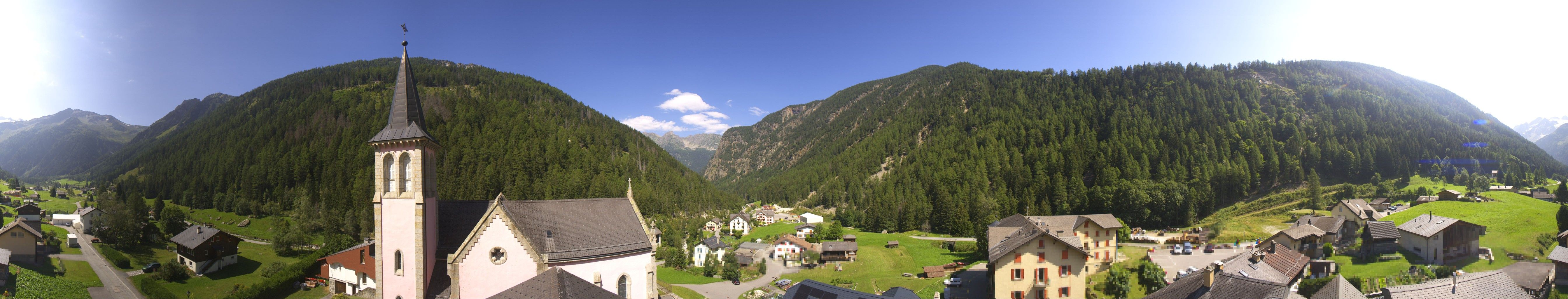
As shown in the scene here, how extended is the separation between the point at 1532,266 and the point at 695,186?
10845cm

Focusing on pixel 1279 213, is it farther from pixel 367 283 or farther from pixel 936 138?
pixel 367 283

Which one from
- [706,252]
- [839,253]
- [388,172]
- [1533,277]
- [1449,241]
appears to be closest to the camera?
[388,172]

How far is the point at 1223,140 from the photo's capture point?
9462 cm

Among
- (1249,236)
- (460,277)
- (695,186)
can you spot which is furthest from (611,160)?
(1249,236)

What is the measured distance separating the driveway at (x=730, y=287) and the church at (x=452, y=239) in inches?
830

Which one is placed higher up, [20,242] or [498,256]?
[20,242]

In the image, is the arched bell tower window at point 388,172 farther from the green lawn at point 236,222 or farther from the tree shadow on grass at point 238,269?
the green lawn at point 236,222

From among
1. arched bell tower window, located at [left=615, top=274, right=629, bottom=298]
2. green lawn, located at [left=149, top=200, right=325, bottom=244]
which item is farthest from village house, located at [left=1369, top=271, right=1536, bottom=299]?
green lawn, located at [left=149, top=200, right=325, bottom=244]

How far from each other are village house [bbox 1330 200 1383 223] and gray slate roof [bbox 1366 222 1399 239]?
20.3ft

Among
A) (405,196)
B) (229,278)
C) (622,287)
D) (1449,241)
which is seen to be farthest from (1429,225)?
(229,278)

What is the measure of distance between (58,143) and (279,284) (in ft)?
158

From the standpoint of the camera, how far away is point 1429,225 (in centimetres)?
3169

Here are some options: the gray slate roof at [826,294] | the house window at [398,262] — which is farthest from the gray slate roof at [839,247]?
the house window at [398,262]

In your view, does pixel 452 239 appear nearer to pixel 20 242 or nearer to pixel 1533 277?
pixel 20 242
